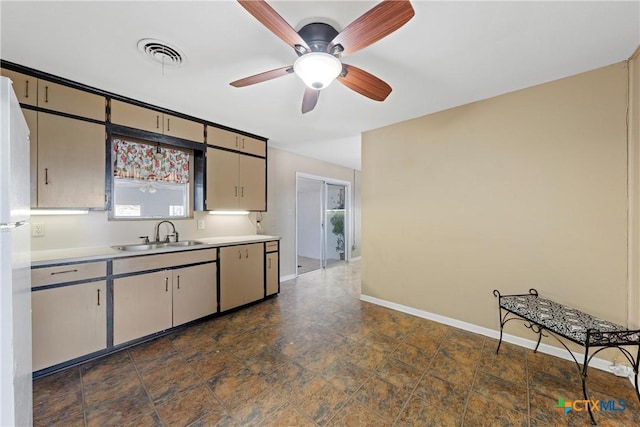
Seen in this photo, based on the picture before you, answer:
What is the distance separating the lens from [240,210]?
3588mm

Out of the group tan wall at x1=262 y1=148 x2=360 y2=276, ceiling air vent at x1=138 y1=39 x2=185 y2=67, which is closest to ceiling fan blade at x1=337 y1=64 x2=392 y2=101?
ceiling air vent at x1=138 y1=39 x2=185 y2=67

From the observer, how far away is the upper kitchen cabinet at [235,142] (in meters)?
3.22

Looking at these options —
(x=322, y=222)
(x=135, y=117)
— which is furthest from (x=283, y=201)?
(x=135, y=117)

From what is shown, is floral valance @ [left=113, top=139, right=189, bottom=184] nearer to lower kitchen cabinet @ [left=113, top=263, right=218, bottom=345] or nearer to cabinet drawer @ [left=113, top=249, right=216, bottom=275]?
cabinet drawer @ [left=113, top=249, right=216, bottom=275]

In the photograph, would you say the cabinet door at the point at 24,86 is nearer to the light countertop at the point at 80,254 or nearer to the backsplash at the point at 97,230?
the backsplash at the point at 97,230

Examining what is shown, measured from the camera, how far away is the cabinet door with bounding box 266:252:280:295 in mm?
3631

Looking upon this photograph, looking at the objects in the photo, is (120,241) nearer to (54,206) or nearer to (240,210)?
(54,206)

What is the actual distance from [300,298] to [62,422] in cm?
251

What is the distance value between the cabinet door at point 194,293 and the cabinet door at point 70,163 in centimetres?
104

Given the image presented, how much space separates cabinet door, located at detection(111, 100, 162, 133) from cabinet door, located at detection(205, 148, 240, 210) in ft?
2.03

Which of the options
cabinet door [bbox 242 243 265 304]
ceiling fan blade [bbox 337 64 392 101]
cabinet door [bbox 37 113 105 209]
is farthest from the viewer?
cabinet door [bbox 242 243 265 304]

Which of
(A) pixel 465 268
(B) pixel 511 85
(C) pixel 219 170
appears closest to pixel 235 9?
(C) pixel 219 170

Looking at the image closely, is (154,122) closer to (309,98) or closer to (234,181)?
(234,181)

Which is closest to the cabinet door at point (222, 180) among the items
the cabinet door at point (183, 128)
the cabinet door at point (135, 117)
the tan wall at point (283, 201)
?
the cabinet door at point (183, 128)
